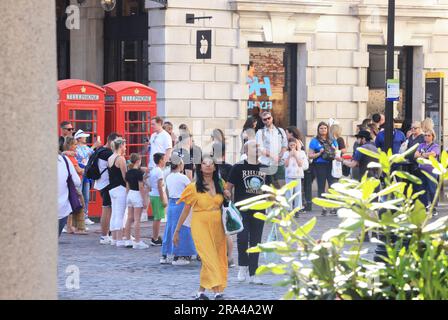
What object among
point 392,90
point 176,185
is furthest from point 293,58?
point 176,185

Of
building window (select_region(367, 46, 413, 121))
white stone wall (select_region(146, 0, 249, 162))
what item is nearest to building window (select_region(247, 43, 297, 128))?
white stone wall (select_region(146, 0, 249, 162))

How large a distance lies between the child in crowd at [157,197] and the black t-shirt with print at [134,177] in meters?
0.42

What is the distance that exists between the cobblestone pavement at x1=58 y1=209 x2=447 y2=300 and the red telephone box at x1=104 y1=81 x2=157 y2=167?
152 inches

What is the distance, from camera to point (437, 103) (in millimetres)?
26062

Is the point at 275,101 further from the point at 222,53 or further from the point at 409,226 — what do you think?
Answer: the point at 409,226

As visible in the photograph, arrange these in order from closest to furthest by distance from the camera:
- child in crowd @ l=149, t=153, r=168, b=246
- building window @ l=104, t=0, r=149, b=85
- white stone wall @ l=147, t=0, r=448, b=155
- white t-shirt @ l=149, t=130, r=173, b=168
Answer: child in crowd @ l=149, t=153, r=168, b=246
white t-shirt @ l=149, t=130, r=173, b=168
white stone wall @ l=147, t=0, r=448, b=155
building window @ l=104, t=0, r=149, b=85

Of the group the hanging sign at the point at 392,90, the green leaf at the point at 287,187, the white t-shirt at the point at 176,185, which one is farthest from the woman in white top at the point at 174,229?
the green leaf at the point at 287,187

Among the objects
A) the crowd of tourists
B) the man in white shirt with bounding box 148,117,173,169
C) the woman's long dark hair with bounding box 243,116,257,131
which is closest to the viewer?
the crowd of tourists

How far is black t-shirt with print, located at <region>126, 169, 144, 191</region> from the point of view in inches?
644

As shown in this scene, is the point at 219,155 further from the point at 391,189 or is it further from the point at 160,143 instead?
the point at 391,189

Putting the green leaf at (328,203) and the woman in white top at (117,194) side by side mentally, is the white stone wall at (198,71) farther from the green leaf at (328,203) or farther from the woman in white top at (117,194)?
the green leaf at (328,203)

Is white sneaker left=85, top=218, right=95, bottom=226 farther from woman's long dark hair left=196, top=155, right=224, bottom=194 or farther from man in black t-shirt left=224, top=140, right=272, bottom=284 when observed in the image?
woman's long dark hair left=196, top=155, right=224, bottom=194

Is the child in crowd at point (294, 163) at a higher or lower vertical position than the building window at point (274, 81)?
lower

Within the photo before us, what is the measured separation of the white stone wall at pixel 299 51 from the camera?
25.3 meters
